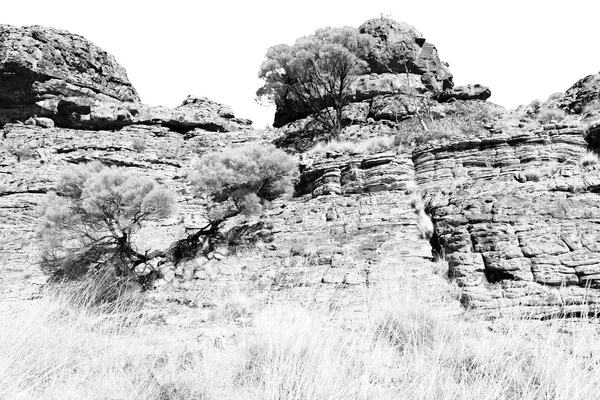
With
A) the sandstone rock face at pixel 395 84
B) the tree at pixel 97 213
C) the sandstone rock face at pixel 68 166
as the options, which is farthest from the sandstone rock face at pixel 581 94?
the tree at pixel 97 213

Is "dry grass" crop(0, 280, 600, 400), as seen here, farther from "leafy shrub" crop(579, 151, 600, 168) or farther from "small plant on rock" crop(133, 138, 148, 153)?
"small plant on rock" crop(133, 138, 148, 153)

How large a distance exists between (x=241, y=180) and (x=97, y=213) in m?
4.08

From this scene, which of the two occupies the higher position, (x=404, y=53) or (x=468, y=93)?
(x=404, y=53)

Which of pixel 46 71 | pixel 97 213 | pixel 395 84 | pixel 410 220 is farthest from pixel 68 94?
pixel 410 220

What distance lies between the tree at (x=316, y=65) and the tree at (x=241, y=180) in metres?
10.2

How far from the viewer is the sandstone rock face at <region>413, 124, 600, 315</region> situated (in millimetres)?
6238

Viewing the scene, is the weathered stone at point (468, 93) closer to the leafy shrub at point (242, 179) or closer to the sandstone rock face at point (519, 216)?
the sandstone rock face at point (519, 216)

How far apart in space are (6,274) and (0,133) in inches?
879

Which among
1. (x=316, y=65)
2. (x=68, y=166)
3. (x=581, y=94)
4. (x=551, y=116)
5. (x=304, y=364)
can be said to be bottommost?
(x=304, y=364)

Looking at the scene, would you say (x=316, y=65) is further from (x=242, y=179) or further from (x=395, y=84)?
(x=242, y=179)

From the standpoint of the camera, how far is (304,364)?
315 cm

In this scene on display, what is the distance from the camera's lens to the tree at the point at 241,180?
11.2 m

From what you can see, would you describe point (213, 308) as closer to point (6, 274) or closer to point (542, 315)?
point (542, 315)

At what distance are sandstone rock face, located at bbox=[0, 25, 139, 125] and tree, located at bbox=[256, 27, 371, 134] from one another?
19.2 meters
